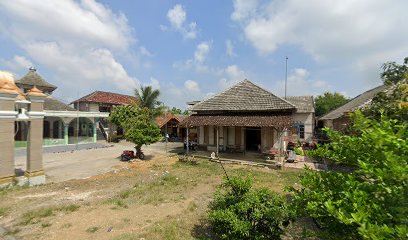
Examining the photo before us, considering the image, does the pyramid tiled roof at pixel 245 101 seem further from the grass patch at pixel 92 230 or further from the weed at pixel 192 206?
the grass patch at pixel 92 230

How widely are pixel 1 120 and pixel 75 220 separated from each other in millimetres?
6294

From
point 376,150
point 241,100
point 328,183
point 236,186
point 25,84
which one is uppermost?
point 25,84

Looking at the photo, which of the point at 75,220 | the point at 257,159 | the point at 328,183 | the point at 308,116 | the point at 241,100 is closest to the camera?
the point at 328,183

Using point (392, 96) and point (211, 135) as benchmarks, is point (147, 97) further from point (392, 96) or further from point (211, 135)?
point (392, 96)

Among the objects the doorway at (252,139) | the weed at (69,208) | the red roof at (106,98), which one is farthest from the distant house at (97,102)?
the weed at (69,208)

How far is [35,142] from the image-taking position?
10.1m

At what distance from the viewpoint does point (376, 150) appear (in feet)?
8.41

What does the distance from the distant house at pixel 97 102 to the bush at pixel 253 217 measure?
26.0 metres

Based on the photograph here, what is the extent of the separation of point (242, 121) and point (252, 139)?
3.78m

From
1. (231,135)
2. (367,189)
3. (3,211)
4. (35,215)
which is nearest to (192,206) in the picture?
(35,215)

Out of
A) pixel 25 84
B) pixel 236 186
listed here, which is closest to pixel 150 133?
pixel 236 186

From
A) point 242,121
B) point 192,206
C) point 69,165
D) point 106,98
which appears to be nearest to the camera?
point 192,206

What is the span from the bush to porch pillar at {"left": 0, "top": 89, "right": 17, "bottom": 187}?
9782 mm

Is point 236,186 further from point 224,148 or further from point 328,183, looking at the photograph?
point 224,148
